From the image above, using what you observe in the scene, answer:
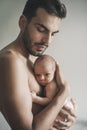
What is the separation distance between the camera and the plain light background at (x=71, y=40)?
2207mm

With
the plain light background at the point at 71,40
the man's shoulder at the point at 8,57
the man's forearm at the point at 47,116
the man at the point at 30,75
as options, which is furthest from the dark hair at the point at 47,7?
the plain light background at the point at 71,40

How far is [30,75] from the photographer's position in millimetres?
1184

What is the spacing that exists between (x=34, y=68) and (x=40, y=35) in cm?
17

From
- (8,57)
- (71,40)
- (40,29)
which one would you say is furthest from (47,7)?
(71,40)

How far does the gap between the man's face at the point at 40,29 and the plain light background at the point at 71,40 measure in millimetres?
1054

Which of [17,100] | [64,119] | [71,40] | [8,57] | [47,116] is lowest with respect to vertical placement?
[71,40]

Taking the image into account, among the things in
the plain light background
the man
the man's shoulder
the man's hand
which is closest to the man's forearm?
the man

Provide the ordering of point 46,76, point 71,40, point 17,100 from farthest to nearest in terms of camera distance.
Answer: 1. point 71,40
2. point 46,76
3. point 17,100

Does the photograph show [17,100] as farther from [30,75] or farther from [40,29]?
[40,29]

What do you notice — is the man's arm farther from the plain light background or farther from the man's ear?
the plain light background

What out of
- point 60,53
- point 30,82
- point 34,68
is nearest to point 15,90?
point 30,82

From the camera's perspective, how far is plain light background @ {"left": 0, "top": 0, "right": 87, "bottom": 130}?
2.21 metres

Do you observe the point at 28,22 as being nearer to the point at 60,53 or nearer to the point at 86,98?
the point at 60,53

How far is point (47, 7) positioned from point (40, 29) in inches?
3.9
